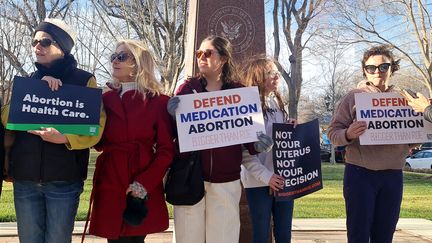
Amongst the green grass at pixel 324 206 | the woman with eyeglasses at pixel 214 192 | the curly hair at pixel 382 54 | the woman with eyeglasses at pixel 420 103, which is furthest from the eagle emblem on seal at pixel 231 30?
the green grass at pixel 324 206

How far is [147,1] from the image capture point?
615 inches

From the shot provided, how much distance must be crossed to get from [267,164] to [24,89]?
192cm

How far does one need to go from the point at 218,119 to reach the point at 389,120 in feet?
4.72

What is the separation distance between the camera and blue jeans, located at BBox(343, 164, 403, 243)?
367 centimetres

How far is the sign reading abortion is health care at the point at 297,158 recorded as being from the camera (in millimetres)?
3770

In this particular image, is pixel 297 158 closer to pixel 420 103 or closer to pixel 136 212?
pixel 420 103

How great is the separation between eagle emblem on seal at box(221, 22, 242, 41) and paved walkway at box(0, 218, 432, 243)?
2.52 metres

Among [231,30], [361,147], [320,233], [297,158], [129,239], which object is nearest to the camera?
[129,239]

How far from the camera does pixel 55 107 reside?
3.13 m

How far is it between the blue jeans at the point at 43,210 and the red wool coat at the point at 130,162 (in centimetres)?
18

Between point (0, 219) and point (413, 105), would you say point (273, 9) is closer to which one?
point (0, 219)

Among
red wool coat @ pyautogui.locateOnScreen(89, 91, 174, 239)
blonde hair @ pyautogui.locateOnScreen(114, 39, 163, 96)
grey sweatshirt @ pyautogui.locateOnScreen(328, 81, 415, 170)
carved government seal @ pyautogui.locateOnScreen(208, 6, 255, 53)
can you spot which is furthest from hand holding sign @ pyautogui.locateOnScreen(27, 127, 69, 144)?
carved government seal @ pyautogui.locateOnScreen(208, 6, 255, 53)

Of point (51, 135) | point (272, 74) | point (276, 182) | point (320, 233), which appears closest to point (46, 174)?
point (51, 135)

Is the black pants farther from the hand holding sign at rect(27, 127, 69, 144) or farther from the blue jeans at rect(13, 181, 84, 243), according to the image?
the hand holding sign at rect(27, 127, 69, 144)
